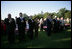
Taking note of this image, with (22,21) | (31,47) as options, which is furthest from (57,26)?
(31,47)

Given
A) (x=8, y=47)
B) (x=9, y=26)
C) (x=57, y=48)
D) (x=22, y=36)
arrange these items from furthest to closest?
(x=9, y=26), (x=22, y=36), (x=8, y=47), (x=57, y=48)

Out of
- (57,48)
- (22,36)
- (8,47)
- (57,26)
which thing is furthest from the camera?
(57,26)

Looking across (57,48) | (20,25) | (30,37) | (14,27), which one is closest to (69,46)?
(57,48)

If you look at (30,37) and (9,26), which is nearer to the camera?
(30,37)

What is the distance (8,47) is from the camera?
5.71 meters

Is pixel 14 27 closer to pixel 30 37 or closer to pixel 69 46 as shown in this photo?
pixel 30 37

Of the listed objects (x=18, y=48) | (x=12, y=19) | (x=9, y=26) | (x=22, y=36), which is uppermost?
(x=12, y=19)

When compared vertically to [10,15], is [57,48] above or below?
below

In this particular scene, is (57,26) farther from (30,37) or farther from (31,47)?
(31,47)

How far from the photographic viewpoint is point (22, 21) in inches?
315

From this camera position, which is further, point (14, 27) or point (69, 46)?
point (14, 27)

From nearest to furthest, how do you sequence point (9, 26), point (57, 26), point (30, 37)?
point (30, 37), point (9, 26), point (57, 26)

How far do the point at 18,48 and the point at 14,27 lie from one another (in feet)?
9.09

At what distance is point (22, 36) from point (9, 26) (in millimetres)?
1657
